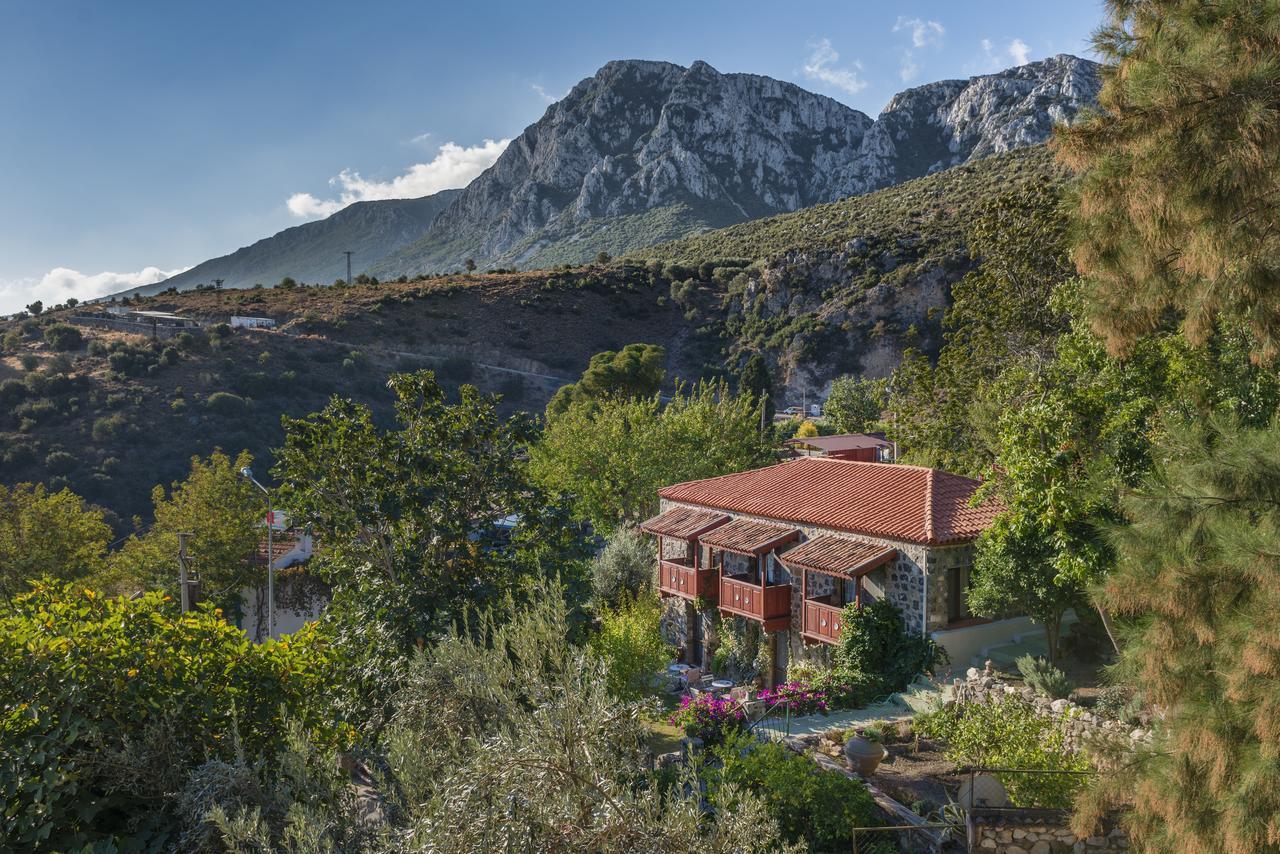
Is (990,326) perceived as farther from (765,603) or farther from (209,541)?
(209,541)

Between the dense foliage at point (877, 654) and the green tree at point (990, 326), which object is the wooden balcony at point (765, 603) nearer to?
the dense foliage at point (877, 654)

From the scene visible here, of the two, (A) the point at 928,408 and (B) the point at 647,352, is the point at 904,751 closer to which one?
(A) the point at 928,408

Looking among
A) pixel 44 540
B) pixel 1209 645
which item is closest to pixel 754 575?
pixel 1209 645

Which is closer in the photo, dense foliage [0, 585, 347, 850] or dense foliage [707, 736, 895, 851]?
dense foliage [0, 585, 347, 850]

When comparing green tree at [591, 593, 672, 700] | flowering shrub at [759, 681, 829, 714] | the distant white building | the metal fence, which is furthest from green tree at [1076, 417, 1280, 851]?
the distant white building

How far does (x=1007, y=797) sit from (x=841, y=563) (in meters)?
7.91

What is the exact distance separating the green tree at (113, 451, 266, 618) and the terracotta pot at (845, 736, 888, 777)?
21982 millimetres

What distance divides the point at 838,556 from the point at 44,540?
24.4 meters

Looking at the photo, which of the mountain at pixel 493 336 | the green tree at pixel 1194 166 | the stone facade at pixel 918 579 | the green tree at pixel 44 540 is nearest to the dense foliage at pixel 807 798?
the green tree at pixel 1194 166

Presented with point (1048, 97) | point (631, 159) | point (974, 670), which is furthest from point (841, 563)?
point (631, 159)

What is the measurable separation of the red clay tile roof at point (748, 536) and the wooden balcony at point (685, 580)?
1.03m

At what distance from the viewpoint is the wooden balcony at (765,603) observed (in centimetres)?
2091

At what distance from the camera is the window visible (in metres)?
18.2

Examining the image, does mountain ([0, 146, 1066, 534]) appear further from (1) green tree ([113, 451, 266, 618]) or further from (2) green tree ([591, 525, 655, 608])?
(2) green tree ([591, 525, 655, 608])
